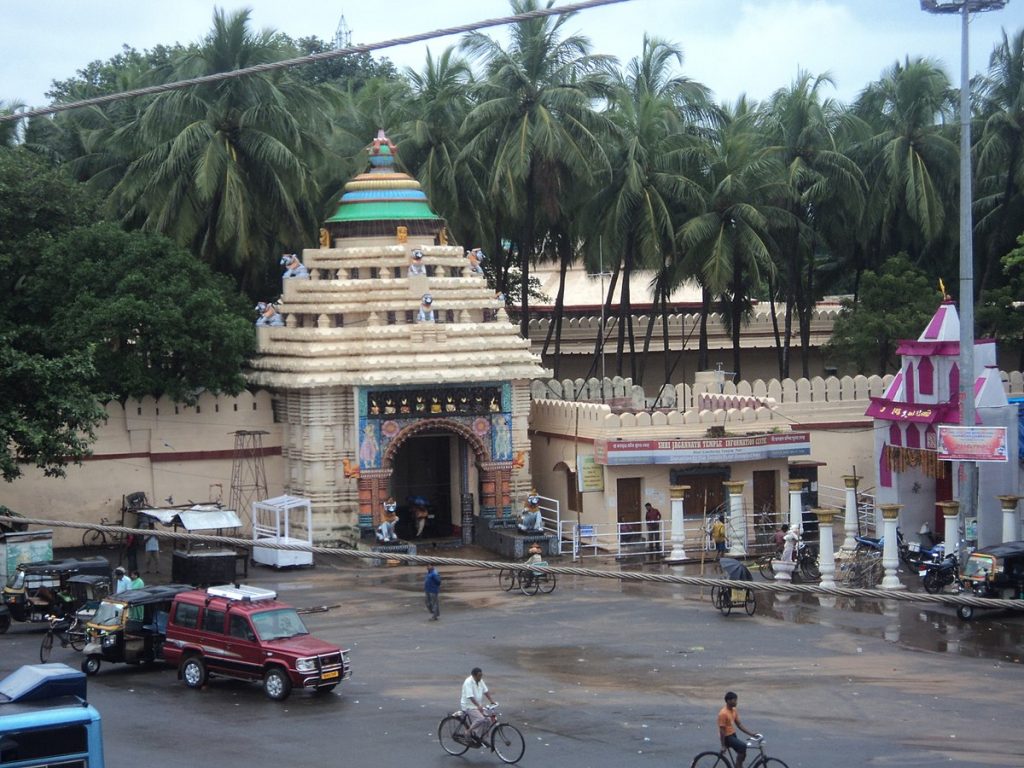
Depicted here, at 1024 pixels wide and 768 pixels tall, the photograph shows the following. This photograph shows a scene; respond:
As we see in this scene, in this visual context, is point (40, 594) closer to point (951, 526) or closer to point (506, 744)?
point (506, 744)

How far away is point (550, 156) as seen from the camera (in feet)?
130

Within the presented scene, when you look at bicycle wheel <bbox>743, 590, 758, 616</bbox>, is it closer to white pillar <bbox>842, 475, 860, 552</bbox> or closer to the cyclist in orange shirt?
white pillar <bbox>842, 475, 860, 552</bbox>

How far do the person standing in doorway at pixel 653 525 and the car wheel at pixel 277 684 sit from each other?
13.7 m

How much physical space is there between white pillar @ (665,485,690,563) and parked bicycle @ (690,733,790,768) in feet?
50.2

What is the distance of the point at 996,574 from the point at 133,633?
45.7 ft

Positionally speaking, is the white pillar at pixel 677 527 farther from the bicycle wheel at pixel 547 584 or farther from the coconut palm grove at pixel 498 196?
the coconut palm grove at pixel 498 196

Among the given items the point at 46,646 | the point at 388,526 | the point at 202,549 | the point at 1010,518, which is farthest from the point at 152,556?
the point at 1010,518

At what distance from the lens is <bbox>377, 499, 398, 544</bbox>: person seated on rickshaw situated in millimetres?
33562

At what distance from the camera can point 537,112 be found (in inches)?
1567

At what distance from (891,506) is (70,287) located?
17511 mm

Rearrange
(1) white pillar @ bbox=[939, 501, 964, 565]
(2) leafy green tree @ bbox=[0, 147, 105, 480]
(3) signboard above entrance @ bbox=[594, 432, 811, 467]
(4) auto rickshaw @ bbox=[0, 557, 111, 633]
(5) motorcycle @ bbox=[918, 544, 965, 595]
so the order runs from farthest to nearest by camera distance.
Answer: (3) signboard above entrance @ bbox=[594, 432, 811, 467], (2) leafy green tree @ bbox=[0, 147, 105, 480], (1) white pillar @ bbox=[939, 501, 964, 565], (5) motorcycle @ bbox=[918, 544, 965, 595], (4) auto rickshaw @ bbox=[0, 557, 111, 633]

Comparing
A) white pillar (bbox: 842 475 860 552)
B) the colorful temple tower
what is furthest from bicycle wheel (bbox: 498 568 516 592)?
the colorful temple tower

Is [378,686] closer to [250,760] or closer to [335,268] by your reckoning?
[250,760]

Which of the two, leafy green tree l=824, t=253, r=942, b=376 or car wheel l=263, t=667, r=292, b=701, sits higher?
leafy green tree l=824, t=253, r=942, b=376
